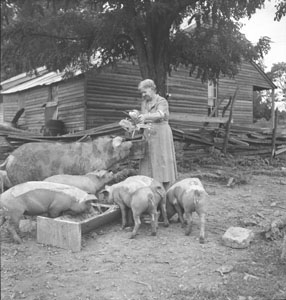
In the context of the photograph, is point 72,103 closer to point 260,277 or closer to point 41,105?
point 41,105

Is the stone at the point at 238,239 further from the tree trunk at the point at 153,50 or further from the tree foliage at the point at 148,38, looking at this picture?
the tree trunk at the point at 153,50

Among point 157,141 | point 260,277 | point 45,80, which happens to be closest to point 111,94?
point 45,80

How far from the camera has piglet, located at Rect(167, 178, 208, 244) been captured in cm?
427

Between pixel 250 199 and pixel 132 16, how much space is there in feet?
17.6

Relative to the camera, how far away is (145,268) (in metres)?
3.50

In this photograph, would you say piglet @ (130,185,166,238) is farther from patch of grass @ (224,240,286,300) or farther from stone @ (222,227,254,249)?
patch of grass @ (224,240,286,300)

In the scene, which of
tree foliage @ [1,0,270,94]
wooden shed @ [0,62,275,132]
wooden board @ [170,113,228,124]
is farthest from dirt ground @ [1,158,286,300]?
wooden shed @ [0,62,275,132]

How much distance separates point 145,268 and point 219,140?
8.60m

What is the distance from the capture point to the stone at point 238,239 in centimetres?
403

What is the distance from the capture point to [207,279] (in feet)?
10.7

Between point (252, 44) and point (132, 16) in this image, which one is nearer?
point (132, 16)

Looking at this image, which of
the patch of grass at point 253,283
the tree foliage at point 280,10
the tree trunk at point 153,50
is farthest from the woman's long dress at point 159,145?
the tree trunk at point 153,50

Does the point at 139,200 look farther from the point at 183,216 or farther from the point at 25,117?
the point at 25,117

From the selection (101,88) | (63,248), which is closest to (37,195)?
(63,248)
